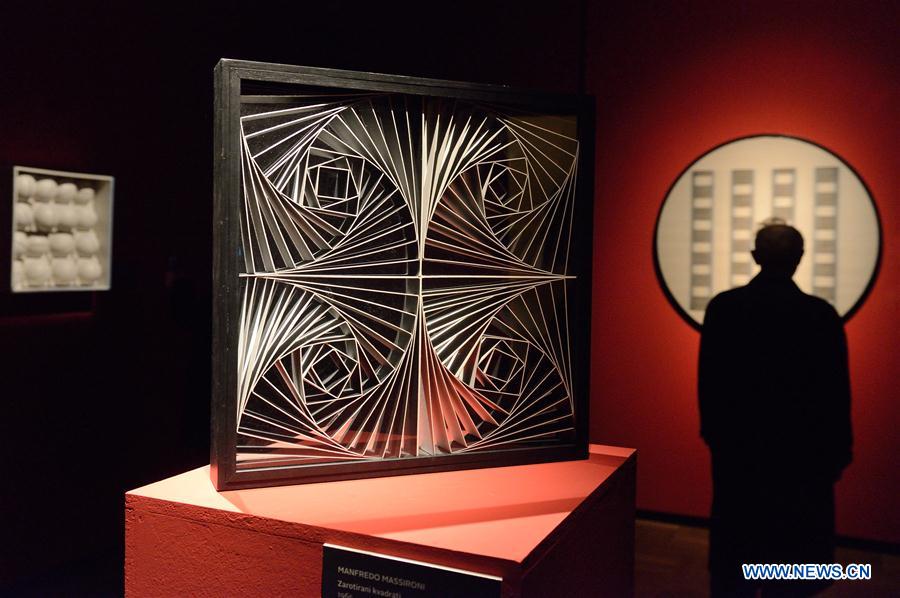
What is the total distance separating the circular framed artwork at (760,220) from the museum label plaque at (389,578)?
2.87 metres

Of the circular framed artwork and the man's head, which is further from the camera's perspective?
the circular framed artwork

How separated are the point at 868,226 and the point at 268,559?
309 centimetres

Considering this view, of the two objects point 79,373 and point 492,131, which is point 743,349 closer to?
point 492,131

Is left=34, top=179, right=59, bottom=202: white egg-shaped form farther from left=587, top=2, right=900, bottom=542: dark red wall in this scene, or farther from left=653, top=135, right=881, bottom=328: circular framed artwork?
left=653, top=135, right=881, bottom=328: circular framed artwork

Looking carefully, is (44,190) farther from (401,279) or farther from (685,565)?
(685,565)

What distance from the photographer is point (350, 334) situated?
1.56 m

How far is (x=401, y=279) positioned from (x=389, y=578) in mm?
583

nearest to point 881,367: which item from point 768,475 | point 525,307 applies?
point 768,475

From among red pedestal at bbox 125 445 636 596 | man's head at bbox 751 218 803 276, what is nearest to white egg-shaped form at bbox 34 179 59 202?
red pedestal at bbox 125 445 636 596

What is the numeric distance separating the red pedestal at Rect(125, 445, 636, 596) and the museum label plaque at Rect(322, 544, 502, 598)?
0.05 ft

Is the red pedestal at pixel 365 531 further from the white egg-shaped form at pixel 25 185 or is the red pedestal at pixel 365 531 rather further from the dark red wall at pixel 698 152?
the dark red wall at pixel 698 152

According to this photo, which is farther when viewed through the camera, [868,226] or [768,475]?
[868,226]

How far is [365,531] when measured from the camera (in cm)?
125

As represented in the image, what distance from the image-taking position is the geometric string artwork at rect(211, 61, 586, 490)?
58.2 inches
